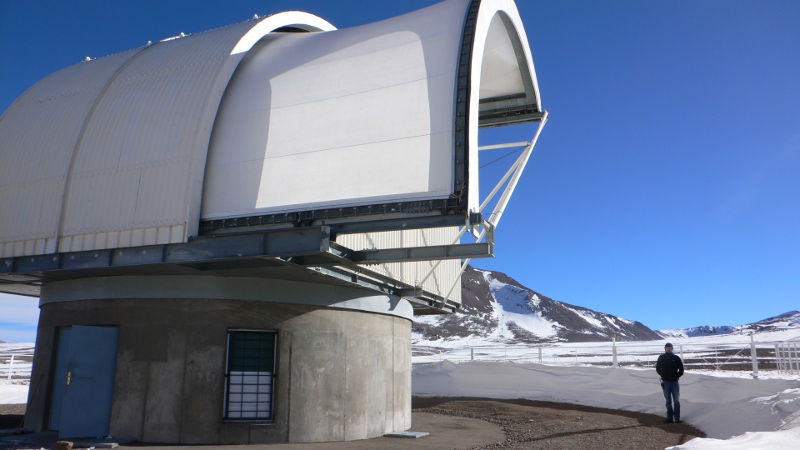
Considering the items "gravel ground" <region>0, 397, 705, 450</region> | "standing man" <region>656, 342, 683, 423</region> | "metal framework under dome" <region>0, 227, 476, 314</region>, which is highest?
"metal framework under dome" <region>0, 227, 476, 314</region>

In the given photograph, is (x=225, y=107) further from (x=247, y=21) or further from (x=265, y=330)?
(x=265, y=330)

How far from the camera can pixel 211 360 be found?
1254 cm

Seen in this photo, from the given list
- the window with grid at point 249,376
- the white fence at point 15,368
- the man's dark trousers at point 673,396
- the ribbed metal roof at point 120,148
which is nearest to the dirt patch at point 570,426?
the man's dark trousers at point 673,396

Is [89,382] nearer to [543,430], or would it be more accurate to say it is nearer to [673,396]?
[543,430]

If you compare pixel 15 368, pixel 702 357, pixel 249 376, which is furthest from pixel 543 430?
pixel 15 368

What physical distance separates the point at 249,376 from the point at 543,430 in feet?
22.7

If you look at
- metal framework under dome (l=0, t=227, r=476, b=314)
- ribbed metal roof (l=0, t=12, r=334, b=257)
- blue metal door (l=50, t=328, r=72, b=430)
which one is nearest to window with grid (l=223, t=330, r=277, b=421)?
metal framework under dome (l=0, t=227, r=476, b=314)

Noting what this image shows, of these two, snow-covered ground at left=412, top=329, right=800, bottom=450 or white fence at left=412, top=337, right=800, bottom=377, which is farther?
white fence at left=412, top=337, right=800, bottom=377

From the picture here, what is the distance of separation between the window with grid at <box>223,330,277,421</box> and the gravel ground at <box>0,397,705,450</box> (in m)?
0.99

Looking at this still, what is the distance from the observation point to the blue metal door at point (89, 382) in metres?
12.2

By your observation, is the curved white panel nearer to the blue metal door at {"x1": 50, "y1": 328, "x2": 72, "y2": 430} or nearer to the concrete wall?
the concrete wall

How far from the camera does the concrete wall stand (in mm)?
12359

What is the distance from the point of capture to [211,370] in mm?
12492

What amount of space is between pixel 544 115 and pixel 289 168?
7399mm
